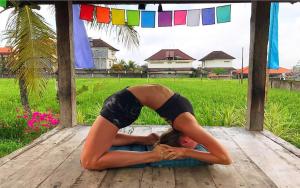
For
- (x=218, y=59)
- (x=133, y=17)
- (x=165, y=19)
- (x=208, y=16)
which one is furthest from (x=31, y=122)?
(x=218, y=59)

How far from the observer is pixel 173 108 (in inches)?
99.7

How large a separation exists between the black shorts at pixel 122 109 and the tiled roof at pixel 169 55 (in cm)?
4094

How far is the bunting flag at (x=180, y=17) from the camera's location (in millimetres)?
4371

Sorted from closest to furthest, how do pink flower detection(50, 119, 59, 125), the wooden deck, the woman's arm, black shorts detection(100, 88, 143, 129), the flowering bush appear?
the wooden deck < the woman's arm < black shorts detection(100, 88, 143, 129) < the flowering bush < pink flower detection(50, 119, 59, 125)

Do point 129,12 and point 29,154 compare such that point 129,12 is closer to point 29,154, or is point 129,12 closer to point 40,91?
point 40,91

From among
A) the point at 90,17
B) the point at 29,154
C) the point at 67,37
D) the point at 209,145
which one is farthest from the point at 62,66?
the point at 209,145

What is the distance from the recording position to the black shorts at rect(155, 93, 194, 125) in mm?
2510

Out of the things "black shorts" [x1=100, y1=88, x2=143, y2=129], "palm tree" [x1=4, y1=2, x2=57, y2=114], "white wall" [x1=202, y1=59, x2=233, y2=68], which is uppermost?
"white wall" [x1=202, y1=59, x2=233, y2=68]

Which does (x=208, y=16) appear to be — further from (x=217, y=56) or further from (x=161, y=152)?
(x=217, y=56)

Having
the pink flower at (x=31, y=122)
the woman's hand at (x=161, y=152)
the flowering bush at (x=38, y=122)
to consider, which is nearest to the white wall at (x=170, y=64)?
the flowering bush at (x=38, y=122)

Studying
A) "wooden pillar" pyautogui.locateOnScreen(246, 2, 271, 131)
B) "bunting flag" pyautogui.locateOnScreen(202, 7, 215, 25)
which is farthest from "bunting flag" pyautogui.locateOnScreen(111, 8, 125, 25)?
"wooden pillar" pyautogui.locateOnScreen(246, 2, 271, 131)

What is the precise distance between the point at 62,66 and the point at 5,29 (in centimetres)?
165

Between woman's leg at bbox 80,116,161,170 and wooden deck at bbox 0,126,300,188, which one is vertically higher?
woman's leg at bbox 80,116,161,170

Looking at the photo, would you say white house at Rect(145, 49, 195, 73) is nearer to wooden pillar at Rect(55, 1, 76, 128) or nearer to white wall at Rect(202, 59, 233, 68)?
white wall at Rect(202, 59, 233, 68)
